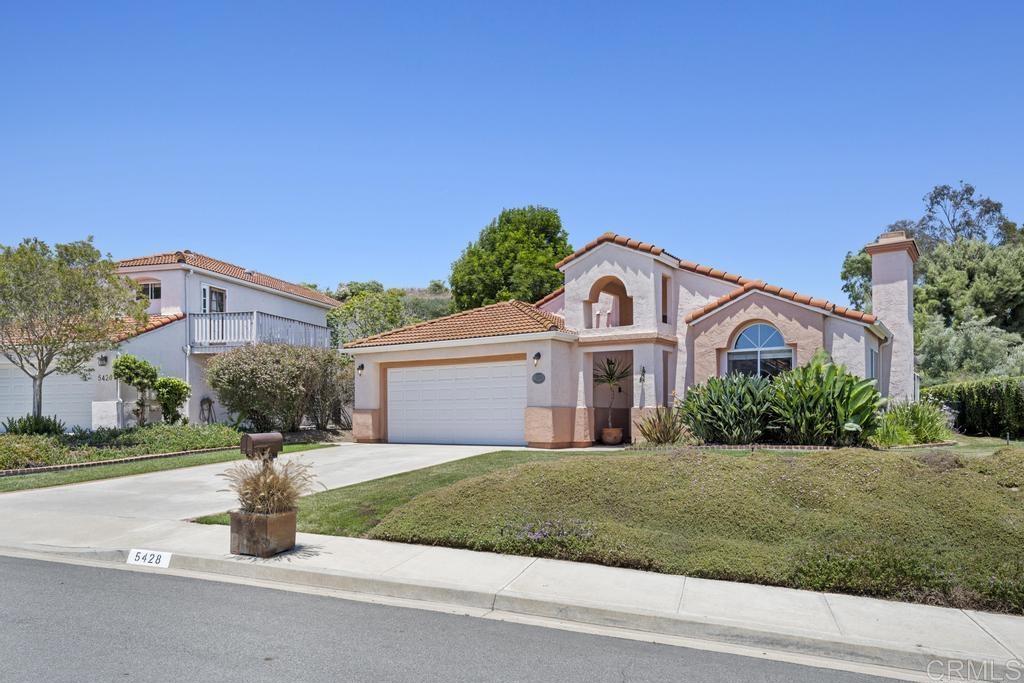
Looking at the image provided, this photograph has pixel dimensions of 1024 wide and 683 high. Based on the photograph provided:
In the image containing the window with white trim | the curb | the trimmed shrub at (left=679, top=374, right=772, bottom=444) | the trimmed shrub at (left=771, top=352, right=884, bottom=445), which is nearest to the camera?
the curb

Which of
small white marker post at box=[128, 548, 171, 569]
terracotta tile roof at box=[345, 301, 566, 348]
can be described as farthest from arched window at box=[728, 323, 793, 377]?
small white marker post at box=[128, 548, 171, 569]

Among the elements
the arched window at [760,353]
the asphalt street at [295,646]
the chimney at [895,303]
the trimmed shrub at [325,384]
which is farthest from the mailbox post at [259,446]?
the chimney at [895,303]

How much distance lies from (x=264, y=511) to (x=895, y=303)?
1699cm

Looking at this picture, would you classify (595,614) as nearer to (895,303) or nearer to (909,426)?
(909,426)

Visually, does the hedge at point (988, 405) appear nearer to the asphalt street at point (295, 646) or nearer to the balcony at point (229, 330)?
the asphalt street at point (295, 646)

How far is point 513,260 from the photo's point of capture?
35.7 m

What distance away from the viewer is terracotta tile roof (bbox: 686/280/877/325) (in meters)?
17.1

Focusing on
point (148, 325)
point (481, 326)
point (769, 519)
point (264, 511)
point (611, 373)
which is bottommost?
point (769, 519)

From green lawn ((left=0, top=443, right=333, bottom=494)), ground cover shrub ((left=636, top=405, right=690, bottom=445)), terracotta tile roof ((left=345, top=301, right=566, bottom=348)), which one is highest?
terracotta tile roof ((left=345, top=301, right=566, bottom=348))

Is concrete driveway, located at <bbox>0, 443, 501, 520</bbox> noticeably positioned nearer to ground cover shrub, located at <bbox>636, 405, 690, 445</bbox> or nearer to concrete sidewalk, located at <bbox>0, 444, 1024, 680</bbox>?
concrete sidewalk, located at <bbox>0, 444, 1024, 680</bbox>

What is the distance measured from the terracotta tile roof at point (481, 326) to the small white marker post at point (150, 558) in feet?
39.9

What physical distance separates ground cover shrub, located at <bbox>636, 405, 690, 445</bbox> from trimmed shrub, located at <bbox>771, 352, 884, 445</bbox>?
9.94ft

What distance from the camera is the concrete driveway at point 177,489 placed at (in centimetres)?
1088

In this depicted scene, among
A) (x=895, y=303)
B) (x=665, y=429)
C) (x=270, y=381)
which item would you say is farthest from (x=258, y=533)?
(x=895, y=303)
